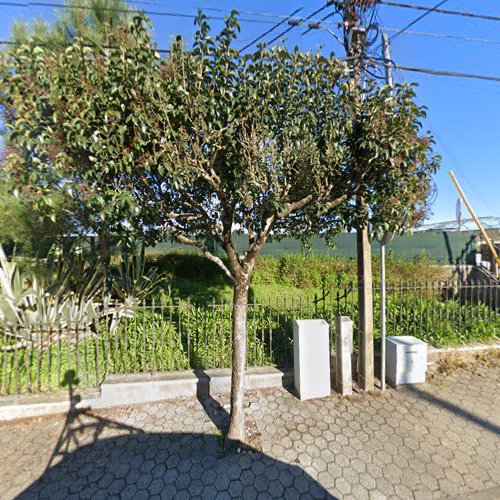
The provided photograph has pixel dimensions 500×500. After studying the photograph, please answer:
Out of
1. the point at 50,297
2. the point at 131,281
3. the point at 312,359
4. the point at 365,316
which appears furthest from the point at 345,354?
the point at 50,297

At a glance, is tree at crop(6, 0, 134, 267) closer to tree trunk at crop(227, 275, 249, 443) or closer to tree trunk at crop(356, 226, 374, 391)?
tree trunk at crop(227, 275, 249, 443)

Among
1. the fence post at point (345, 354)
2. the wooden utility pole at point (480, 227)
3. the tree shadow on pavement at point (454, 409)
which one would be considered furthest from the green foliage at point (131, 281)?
the wooden utility pole at point (480, 227)

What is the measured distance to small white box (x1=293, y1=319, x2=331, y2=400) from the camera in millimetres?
3258

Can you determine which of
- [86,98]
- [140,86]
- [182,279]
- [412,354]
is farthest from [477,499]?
[182,279]

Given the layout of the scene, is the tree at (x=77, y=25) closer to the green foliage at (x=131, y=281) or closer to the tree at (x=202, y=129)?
the green foliage at (x=131, y=281)

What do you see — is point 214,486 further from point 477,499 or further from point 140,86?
point 140,86

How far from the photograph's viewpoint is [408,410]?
10.2 feet

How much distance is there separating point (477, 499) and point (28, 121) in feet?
15.3

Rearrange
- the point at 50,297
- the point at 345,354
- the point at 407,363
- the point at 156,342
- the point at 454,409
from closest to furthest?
the point at 454,409 < the point at 345,354 < the point at 407,363 < the point at 156,342 < the point at 50,297

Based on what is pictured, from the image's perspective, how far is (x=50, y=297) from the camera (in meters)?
4.36

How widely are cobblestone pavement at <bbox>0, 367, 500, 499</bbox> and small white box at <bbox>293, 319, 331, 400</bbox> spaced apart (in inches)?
6.4

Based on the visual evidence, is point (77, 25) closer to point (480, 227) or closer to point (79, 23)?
point (79, 23)

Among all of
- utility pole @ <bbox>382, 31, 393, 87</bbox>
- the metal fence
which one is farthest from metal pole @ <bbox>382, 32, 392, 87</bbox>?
the metal fence

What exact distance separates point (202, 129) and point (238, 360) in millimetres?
2290
